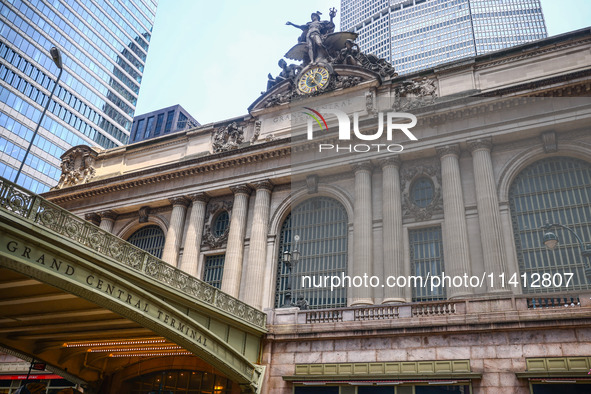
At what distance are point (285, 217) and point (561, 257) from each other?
14.7 metres

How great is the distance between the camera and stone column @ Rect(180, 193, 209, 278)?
97.7 ft

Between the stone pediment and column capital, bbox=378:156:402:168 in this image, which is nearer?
column capital, bbox=378:156:402:168

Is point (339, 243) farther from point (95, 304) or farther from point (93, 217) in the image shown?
point (93, 217)

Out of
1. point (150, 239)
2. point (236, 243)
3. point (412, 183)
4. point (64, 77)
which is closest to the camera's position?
point (412, 183)

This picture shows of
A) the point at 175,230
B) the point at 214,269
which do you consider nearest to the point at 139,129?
the point at 175,230

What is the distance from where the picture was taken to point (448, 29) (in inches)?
4599

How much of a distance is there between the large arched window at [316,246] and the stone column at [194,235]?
18.1 ft

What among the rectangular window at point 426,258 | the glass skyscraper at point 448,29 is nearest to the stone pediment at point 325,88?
the rectangular window at point 426,258

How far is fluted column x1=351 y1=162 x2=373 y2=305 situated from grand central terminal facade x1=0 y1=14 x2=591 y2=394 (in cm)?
13

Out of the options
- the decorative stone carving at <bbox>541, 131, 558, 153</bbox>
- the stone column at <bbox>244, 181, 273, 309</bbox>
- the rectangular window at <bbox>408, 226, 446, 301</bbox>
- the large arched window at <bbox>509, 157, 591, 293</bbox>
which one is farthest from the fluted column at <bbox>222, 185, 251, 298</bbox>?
the decorative stone carving at <bbox>541, 131, 558, 153</bbox>

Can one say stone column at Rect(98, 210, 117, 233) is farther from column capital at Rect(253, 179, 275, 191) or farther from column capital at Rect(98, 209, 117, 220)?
column capital at Rect(253, 179, 275, 191)

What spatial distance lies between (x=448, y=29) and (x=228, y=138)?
10010 cm

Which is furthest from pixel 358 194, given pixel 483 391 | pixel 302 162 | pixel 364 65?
pixel 483 391

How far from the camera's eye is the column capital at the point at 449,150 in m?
25.0
